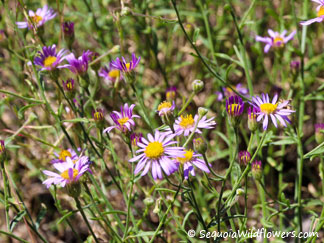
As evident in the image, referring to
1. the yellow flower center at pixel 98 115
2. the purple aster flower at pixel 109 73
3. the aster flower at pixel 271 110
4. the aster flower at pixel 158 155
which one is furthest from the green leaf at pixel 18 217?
the aster flower at pixel 271 110

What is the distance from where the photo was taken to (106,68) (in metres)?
2.47

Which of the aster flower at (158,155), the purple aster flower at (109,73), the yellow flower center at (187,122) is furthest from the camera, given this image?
the purple aster flower at (109,73)

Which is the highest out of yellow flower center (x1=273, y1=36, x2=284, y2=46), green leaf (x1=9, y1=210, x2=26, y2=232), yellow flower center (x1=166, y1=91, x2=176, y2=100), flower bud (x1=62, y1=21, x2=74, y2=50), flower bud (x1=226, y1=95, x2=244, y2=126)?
flower bud (x1=62, y1=21, x2=74, y2=50)

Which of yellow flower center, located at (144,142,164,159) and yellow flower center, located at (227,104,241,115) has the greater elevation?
yellow flower center, located at (227,104,241,115)

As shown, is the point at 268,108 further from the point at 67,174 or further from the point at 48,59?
the point at 48,59

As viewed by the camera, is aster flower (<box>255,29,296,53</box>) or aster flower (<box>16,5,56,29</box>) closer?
aster flower (<box>16,5,56,29</box>)

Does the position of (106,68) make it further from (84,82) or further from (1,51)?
(1,51)

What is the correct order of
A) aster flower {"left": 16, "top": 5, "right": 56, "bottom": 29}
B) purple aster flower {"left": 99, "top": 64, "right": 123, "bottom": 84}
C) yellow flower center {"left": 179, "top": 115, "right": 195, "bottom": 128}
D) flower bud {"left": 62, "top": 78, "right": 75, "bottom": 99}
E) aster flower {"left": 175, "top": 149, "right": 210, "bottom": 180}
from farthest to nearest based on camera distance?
purple aster flower {"left": 99, "top": 64, "right": 123, "bottom": 84}
aster flower {"left": 16, "top": 5, "right": 56, "bottom": 29}
flower bud {"left": 62, "top": 78, "right": 75, "bottom": 99}
yellow flower center {"left": 179, "top": 115, "right": 195, "bottom": 128}
aster flower {"left": 175, "top": 149, "right": 210, "bottom": 180}

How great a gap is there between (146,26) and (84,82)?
1012mm

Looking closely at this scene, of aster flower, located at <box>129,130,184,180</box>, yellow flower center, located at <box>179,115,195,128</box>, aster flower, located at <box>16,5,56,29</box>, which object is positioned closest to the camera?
aster flower, located at <box>129,130,184,180</box>

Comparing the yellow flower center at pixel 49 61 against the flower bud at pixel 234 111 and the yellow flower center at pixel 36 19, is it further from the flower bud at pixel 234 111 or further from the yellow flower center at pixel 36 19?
the flower bud at pixel 234 111

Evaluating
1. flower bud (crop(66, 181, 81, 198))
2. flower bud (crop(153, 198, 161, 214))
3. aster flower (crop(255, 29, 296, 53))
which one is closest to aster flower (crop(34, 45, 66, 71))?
flower bud (crop(66, 181, 81, 198))

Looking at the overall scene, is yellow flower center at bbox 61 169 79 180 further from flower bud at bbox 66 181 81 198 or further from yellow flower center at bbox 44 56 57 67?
yellow flower center at bbox 44 56 57 67

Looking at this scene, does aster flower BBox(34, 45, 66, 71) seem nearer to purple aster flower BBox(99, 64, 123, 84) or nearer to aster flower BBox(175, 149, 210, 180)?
purple aster flower BBox(99, 64, 123, 84)
